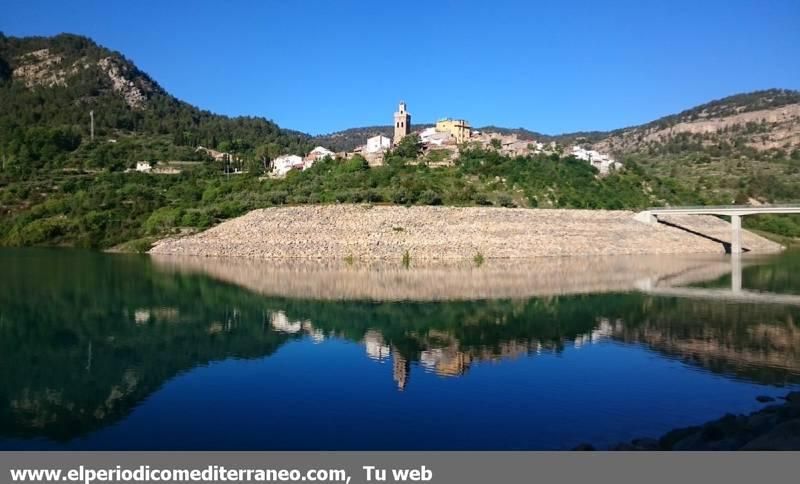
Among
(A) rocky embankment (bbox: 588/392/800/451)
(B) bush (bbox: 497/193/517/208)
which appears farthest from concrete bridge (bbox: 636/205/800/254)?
(A) rocky embankment (bbox: 588/392/800/451)

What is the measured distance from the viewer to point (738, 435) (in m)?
9.22

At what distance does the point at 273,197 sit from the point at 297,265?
12.3m

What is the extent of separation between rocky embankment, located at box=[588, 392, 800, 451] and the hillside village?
48088mm

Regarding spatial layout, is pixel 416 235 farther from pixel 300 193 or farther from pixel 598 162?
pixel 598 162

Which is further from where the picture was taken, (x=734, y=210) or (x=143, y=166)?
(x=143, y=166)

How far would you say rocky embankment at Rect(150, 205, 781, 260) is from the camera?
40250mm

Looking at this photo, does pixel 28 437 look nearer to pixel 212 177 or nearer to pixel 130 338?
pixel 130 338

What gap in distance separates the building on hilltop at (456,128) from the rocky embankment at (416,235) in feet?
98.7

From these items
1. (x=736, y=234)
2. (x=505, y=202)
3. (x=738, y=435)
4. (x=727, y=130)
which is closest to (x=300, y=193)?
(x=505, y=202)

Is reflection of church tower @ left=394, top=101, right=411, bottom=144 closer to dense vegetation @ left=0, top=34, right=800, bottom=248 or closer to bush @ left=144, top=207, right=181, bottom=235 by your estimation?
dense vegetation @ left=0, top=34, right=800, bottom=248

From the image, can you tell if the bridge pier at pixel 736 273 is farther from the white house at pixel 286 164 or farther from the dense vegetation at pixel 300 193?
the white house at pixel 286 164

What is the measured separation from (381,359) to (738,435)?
8203mm
